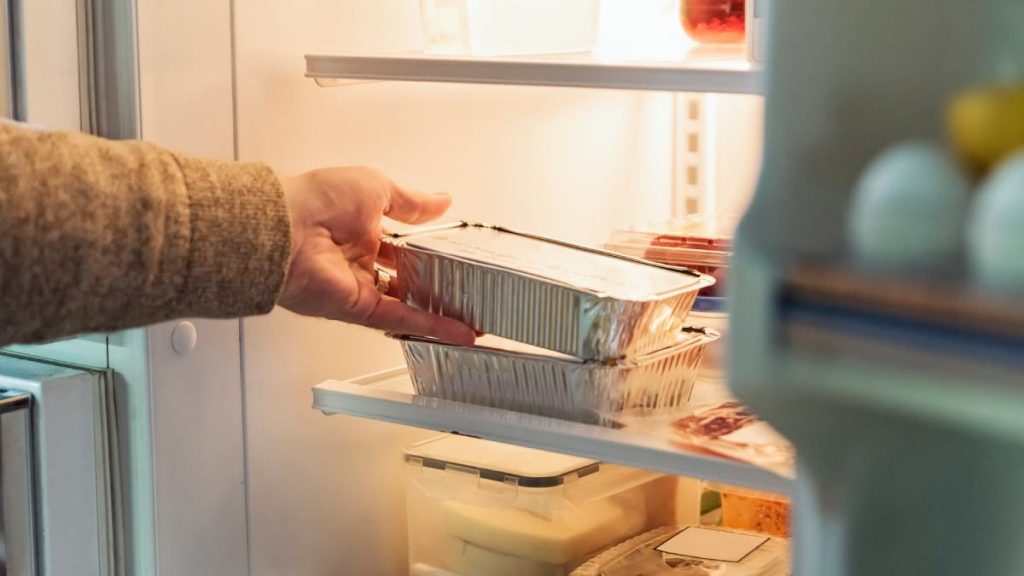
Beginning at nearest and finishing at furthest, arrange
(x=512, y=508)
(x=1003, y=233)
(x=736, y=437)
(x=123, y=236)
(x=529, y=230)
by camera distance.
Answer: (x=1003, y=233) < (x=123, y=236) < (x=736, y=437) < (x=512, y=508) < (x=529, y=230)

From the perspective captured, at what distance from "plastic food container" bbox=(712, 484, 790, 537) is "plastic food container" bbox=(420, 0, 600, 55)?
52cm

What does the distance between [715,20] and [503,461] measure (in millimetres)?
488

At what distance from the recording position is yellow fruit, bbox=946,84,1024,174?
1.41 ft

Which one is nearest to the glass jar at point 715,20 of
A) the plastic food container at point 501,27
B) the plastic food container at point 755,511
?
the plastic food container at point 501,27

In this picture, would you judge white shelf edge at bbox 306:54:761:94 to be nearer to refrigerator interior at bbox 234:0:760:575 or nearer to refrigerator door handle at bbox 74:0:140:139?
refrigerator interior at bbox 234:0:760:575

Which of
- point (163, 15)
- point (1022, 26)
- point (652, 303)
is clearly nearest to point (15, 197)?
point (163, 15)

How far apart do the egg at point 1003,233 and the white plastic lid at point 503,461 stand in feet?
2.68

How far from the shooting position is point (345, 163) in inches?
49.7

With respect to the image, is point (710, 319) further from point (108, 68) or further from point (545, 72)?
point (108, 68)

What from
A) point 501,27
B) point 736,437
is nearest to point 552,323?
point 736,437

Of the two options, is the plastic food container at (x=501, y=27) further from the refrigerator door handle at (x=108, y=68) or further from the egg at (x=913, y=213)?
the egg at (x=913, y=213)

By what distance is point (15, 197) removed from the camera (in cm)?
80

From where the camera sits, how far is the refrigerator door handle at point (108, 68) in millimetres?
1078

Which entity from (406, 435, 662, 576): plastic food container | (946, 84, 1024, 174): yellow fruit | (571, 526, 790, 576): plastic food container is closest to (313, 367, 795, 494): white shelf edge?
(406, 435, 662, 576): plastic food container
